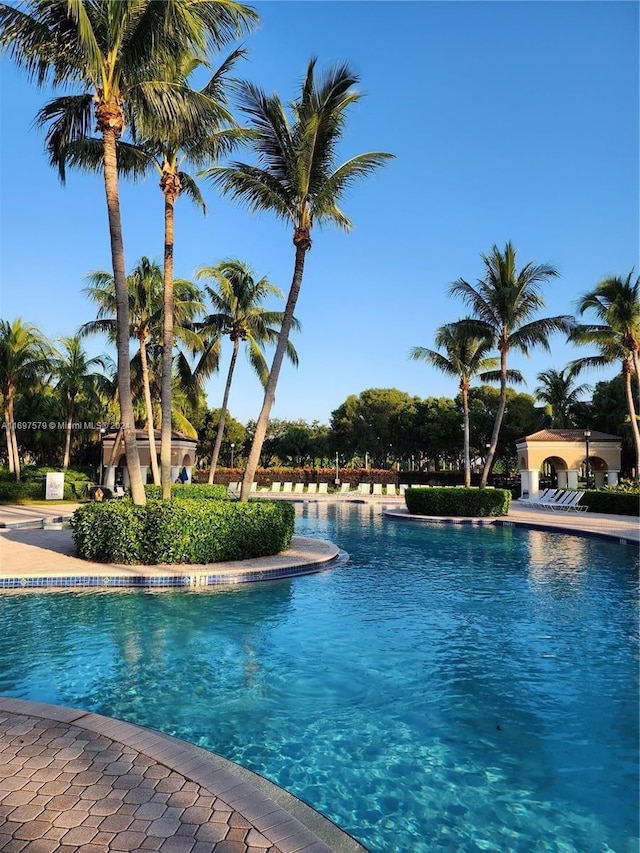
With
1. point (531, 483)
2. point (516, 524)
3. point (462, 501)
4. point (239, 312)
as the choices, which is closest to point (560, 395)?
point (531, 483)

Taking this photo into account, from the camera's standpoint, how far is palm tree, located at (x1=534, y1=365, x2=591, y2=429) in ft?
136

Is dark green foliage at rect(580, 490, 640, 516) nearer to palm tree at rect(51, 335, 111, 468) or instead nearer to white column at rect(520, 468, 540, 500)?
white column at rect(520, 468, 540, 500)

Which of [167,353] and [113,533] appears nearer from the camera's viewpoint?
[113,533]

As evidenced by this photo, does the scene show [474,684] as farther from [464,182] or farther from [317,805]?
[464,182]

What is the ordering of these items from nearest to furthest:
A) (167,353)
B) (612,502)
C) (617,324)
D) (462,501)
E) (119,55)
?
(119,55)
(167,353)
(462,501)
(612,502)
(617,324)

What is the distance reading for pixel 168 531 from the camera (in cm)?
1000

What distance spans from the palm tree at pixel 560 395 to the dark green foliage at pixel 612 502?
1868 cm

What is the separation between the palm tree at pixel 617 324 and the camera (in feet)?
81.7

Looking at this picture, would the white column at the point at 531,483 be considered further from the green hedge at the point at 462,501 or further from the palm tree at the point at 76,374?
the palm tree at the point at 76,374

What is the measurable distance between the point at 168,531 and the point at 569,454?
28.4 meters

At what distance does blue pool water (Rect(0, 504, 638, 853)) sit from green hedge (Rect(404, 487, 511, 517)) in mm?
10656

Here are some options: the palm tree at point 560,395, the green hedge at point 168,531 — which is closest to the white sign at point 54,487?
the green hedge at point 168,531

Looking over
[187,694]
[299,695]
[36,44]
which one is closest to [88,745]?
[187,694]

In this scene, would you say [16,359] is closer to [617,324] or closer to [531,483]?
[617,324]
